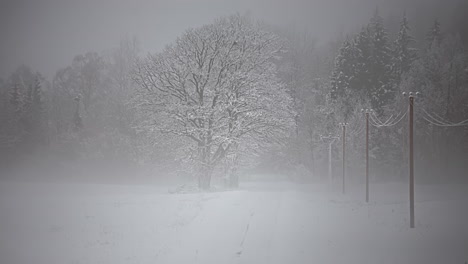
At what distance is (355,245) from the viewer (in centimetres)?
1476

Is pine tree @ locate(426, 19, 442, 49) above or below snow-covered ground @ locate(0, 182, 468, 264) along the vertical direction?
above

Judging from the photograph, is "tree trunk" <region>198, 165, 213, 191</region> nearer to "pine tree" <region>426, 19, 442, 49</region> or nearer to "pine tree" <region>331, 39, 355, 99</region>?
"pine tree" <region>331, 39, 355, 99</region>

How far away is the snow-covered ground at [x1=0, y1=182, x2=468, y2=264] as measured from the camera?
44.9 ft

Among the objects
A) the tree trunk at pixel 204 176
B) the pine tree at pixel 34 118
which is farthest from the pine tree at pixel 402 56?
the pine tree at pixel 34 118

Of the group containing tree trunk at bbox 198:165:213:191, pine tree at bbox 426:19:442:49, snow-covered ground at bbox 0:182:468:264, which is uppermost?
Result: pine tree at bbox 426:19:442:49

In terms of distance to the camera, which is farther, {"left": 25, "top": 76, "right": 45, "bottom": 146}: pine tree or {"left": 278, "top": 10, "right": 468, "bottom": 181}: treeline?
{"left": 25, "top": 76, "right": 45, "bottom": 146}: pine tree

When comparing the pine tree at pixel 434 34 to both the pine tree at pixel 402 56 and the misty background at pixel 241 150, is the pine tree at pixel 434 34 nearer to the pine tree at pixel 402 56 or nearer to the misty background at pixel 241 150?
the misty background at pixel 241 150

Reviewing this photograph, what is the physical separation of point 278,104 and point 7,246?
2286 centimetres

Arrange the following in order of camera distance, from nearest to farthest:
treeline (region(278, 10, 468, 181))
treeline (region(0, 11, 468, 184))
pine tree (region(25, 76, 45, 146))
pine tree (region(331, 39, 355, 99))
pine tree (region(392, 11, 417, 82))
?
treeline (region(278, 10, 468, 181)), treeline (region(0, 11, 468, 184)), pine tree (region(331, 39, 355, 99)), pine tree (region(392, 11, 417, 82)), pine tree (region(25, 76, 45, 146))

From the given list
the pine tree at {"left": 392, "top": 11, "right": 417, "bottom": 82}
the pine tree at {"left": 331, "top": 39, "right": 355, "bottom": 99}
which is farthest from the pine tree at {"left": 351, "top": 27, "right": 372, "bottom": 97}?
the pine tree at {"left": 392, "top": 11, "right": 417, "bottom": 82}

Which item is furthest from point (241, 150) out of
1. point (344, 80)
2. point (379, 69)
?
point (379, 69)

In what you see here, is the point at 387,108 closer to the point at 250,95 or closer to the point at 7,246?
the point at 250,95

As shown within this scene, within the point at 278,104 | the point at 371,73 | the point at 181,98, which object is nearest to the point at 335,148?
the point at 371,73

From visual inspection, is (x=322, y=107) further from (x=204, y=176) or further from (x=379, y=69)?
(x=204, y=176)
